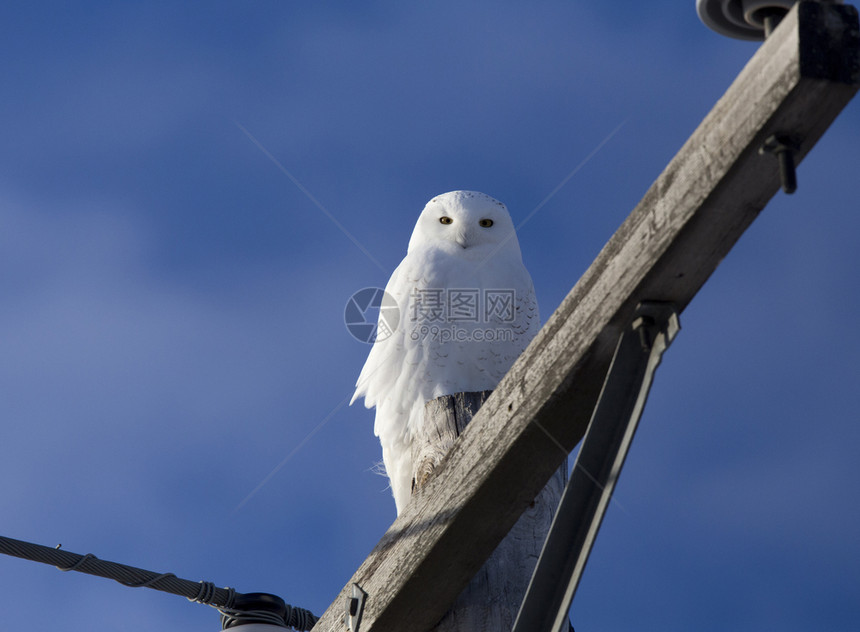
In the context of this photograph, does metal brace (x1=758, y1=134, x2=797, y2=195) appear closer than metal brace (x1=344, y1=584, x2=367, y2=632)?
Yes

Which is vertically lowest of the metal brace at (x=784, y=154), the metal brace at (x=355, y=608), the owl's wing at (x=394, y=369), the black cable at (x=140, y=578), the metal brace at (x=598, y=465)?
the black cable at (x=140, y=578)

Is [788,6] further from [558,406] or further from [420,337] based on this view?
[420,337]

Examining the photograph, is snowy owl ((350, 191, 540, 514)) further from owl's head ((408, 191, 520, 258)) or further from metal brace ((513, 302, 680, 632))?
metal brace ((513, 302, 680, 632))

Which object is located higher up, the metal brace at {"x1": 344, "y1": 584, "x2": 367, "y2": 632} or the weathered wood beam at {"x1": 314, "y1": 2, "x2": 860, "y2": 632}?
the weathered wood beam at {"x1": 314, "y1": 2, "x2": 860, "y2": 632}

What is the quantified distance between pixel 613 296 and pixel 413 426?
5.44 feet

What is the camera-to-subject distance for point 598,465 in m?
1.46

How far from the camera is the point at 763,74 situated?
118 cm

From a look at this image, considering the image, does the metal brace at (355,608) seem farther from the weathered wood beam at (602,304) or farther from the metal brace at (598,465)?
the metal brace at (598,465)

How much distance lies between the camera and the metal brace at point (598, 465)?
1420 mm

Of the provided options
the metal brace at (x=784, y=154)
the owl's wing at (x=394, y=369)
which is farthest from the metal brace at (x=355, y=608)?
the metal brace at (x=784, y=154)

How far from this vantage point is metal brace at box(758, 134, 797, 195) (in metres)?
1.18

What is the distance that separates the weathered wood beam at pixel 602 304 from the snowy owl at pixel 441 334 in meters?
0.93

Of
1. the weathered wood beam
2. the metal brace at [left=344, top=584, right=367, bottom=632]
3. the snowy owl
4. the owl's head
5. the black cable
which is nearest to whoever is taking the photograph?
the weathered wood beam

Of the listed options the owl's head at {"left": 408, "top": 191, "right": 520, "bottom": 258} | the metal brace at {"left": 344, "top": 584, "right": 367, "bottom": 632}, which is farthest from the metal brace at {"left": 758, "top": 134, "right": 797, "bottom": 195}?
the owl's head at {"left": 408, "top": 191, "right": 520, "bottom": 258}
